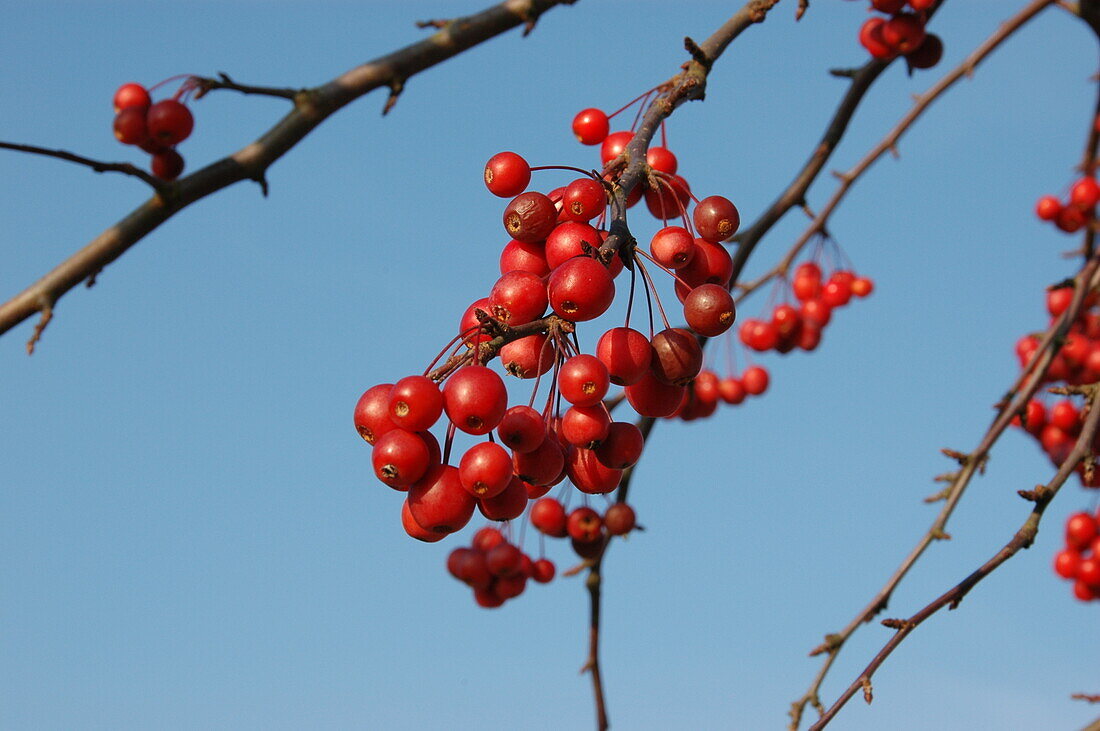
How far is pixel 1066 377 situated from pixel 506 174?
15.4 ft

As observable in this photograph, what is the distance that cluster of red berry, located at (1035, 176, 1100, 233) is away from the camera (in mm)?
6875

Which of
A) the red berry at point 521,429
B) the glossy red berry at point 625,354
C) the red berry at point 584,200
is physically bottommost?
the red berry at point 521,429

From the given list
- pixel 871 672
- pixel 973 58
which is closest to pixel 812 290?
pixel 973 58

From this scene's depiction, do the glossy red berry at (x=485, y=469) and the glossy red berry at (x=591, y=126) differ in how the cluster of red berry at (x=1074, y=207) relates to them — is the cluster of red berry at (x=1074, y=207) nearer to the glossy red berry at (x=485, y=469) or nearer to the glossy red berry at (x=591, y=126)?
the glossy red berry at (x=591, y=126)

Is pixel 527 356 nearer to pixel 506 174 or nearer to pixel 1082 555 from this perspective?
pixel 506 174

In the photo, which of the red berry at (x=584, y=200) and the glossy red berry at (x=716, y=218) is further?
the glossy red berry at (x=716, y=218)

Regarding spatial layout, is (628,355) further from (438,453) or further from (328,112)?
(328,112)

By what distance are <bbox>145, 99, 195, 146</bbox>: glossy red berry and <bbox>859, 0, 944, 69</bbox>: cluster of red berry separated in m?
2.85

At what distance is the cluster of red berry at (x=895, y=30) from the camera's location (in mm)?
4547

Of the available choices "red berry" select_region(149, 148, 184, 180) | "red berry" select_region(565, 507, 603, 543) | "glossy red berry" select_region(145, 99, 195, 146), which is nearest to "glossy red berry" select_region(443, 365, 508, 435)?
"glossy red berry" select_region(145, 99, 195, 146)

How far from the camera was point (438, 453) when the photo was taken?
78.9 inches

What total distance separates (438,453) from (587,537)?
2.94m

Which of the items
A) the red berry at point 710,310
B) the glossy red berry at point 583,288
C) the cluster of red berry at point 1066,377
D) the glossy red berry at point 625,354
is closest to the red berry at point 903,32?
the cluster of red berry at point 1066,377

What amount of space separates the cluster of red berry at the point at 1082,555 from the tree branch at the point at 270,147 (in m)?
4.94
